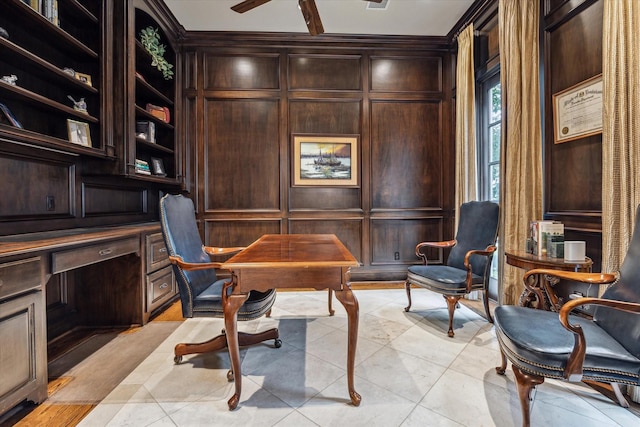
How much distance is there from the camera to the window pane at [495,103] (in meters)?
3.16

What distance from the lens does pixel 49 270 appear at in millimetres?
1605

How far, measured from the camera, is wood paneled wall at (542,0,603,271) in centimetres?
200

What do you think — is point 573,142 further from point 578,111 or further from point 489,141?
point 489,141

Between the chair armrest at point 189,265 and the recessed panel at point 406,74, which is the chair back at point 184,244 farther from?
the recessed panel at point 406,74

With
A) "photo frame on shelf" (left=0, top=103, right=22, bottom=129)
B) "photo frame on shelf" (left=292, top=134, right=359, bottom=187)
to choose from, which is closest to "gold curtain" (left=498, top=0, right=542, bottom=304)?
"photo frame on shelf" (left=292, top=134, right=359, bottom=187)

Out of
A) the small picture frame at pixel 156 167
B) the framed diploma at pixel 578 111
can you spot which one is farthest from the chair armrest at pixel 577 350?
the small picture frame at pixel 156 167

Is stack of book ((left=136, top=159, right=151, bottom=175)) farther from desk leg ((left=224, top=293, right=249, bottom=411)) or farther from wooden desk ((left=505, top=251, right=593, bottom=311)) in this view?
wooden desk ((left=505, top=251, right=593, bottom=311))

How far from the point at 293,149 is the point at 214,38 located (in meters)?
1.79

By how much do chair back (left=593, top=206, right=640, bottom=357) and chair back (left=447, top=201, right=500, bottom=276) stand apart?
991mm

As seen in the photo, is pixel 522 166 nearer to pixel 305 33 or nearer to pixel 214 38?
pixel 305 33

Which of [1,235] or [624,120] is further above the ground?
[624,120]

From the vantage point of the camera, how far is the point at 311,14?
2217 mm

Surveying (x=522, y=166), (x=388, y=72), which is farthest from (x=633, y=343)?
(x=388, y=72)


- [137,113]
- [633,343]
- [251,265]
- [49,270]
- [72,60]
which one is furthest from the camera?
[137,113]
